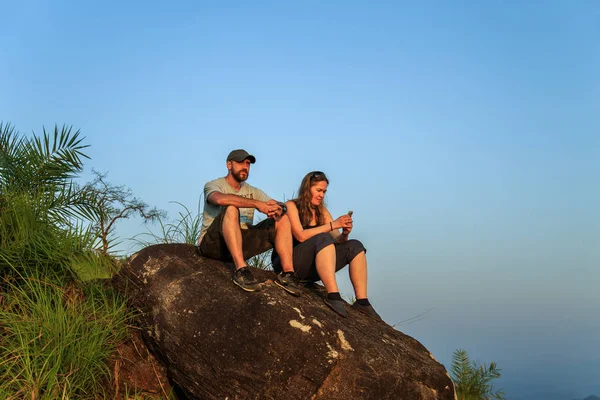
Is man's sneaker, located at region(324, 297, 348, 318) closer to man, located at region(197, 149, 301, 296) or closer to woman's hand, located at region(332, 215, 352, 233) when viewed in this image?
man, located at region(197, 149, 301, 296)

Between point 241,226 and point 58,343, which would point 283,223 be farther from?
point 58,343

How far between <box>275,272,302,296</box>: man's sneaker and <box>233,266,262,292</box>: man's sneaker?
290mm

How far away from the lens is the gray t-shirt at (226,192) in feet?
23.6

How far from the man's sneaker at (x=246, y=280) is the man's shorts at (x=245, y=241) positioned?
642mm

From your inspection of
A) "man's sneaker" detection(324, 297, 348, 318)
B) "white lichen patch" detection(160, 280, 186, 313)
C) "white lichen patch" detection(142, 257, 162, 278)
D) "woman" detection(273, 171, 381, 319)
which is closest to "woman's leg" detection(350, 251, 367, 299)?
"woman" detection(273, 171, 381, 319)

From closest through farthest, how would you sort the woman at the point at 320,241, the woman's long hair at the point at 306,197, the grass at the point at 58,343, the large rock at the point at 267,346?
1. the large rock at the point at 267,346
2. the grass at the point at 58,343
3. the woman at the point at 320,241
4. the woman's long hair at the point at 306,197

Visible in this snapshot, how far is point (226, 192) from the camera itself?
283 inches

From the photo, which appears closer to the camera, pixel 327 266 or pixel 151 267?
pixel 327 266

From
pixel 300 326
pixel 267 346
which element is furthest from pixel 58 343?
pixel 300 326

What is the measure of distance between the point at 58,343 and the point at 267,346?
2.27 m

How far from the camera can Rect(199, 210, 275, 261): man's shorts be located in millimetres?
6918

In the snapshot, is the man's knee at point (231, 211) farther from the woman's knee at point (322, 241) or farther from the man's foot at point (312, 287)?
the man's foot at point (312, 287)

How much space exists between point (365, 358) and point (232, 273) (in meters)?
1.81

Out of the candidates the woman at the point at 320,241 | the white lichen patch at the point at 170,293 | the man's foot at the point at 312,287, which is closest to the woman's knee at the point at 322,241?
the woman at the point at 320,241
